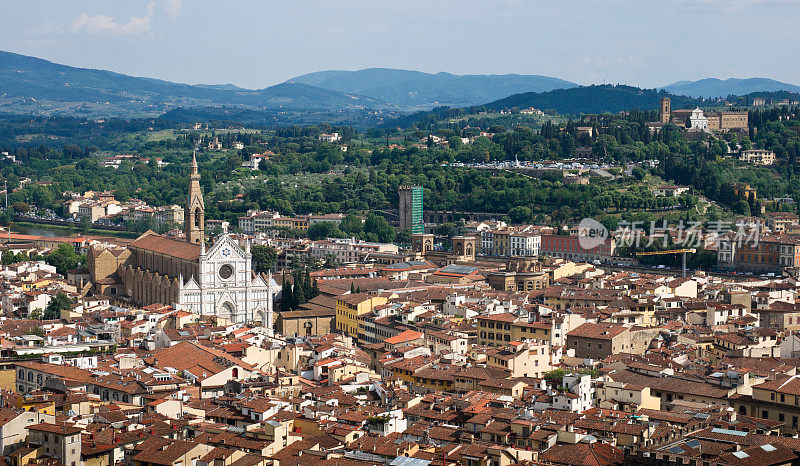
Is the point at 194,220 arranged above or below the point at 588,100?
below

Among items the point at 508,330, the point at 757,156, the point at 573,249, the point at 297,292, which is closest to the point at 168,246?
the point at 297,292

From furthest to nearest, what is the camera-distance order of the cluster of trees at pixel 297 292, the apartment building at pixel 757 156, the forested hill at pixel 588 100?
the forested hill at pixel 588 100 < the apartment building at pixel 757 156 < the cluster of trees at pixel 297 292

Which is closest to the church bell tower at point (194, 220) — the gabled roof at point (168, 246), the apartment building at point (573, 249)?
the gabled roof at point (168, 246)

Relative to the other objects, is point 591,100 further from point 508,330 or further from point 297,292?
point 508,330

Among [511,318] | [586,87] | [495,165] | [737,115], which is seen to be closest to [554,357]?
[511,318]

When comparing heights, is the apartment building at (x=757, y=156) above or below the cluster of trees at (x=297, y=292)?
above

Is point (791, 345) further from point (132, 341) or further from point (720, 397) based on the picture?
point (132, 341)

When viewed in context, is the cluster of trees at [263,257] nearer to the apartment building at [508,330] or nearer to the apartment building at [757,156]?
the apartment building at [508,330]
